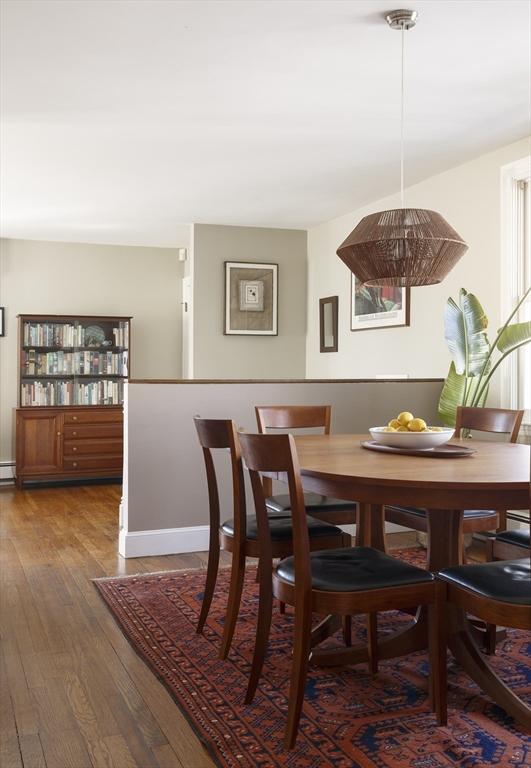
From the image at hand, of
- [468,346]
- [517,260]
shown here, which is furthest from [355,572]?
[517,260]

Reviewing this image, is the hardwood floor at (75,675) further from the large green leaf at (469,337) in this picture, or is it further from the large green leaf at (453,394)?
the large green leaf at (469,337)

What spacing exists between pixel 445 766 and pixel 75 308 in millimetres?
6578

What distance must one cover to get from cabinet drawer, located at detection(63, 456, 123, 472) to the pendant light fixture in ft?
15.7

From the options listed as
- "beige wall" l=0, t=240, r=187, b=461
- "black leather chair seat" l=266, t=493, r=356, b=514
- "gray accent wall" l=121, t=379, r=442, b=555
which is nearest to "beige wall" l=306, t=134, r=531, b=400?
"gray accent wall" l=121, t=379, r=442, b=555

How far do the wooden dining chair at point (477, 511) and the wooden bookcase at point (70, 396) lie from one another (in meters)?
4.29

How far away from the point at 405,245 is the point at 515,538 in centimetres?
119

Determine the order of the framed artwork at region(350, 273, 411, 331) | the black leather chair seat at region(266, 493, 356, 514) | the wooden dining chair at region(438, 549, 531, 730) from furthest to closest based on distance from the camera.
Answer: the framed artwork at region(350, 273, 411, 331)
the black leather chair seat at region(266, 493, 356, 514)
the wooden dining chair at region(438, 549, 531, 730)

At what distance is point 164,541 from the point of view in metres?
4.42

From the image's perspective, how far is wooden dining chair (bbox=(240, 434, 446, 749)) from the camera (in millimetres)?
2113

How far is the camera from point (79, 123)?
4.21 m

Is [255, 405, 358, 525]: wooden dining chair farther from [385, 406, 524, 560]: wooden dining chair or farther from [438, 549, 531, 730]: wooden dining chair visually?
[438, 549, 531, 730]: wooden dining chair

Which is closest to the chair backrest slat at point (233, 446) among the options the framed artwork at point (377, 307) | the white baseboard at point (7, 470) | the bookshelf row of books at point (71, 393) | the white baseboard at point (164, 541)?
the white baseboard at point (164, 541)

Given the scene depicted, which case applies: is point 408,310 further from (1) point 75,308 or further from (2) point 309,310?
(1) point 75,308

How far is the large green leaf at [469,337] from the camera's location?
4.39 meters
